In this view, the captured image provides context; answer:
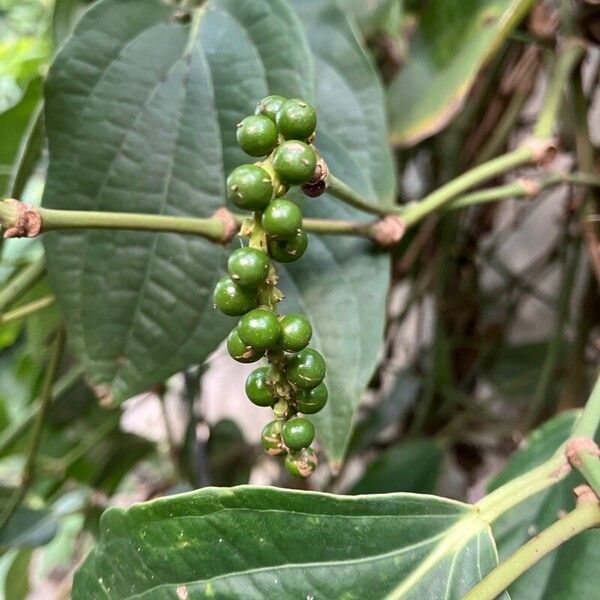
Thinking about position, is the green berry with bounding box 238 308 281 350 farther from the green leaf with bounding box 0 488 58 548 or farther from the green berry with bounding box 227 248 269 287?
the green leaf with bounding box 0 488 58 548

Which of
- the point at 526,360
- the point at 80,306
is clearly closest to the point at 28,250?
the point at 80,306

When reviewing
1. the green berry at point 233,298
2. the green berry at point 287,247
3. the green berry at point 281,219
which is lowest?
the green berry at point 233,298

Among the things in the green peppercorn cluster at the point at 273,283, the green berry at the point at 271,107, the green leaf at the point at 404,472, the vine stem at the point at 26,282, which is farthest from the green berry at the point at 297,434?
the green leaf at the point at 404,472

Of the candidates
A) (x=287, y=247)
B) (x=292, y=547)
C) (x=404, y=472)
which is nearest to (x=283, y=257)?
(x=287, y=247)

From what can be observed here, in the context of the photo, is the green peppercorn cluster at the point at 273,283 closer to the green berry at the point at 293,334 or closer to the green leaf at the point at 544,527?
the green berry at the point at 293,334

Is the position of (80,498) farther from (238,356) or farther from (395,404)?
(238,356)
